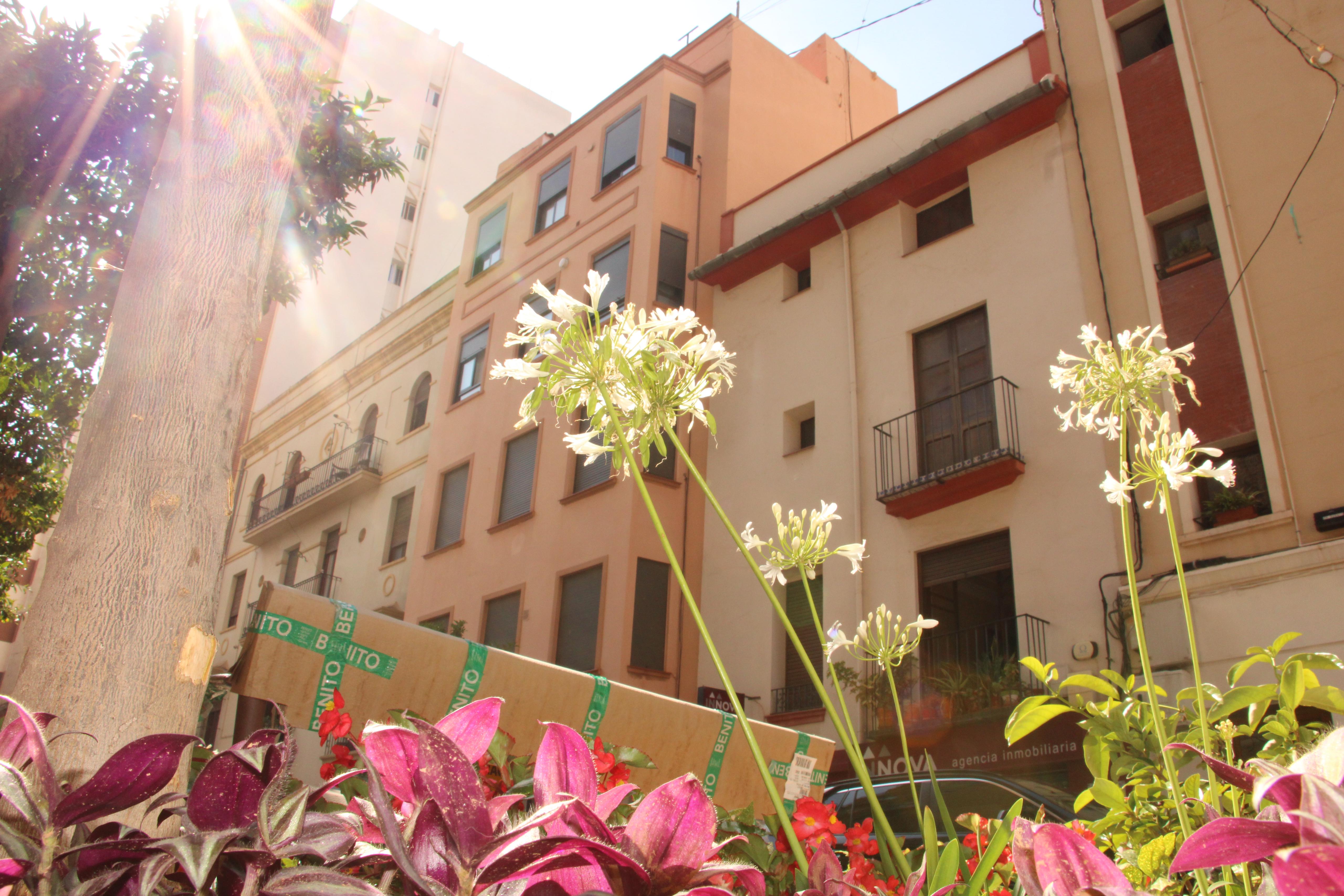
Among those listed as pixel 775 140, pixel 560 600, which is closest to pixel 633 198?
pixel 775 140

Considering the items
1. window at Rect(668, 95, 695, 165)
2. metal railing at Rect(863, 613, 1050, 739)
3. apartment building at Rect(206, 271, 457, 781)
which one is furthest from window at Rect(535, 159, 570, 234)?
metal railing at Rect(863, 613, 1050, 739)

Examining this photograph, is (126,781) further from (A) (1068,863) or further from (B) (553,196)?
(B) (553,196)

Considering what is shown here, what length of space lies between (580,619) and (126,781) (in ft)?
51.0

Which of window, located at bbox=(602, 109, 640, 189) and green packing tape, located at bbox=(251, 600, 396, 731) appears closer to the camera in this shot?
green packing tape, located at bbox=(251, 600, 396, 731)

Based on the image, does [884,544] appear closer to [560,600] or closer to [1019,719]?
[560,600]

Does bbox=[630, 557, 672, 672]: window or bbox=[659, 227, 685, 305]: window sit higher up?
bbox=[659, 227, 685, 305]: window

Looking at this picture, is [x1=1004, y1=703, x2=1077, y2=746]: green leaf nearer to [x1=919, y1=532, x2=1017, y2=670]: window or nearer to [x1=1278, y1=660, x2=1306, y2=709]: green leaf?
[x1=1278, y1=660, x2=1306, y2=709]: green leaf

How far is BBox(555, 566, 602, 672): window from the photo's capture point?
15664 mm

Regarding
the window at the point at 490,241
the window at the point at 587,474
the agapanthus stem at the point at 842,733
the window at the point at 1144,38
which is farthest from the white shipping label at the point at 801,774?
the window at the point at 490,241

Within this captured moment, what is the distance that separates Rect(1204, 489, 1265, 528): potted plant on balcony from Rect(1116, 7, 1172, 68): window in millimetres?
6253

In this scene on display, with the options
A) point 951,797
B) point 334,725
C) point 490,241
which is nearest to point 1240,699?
point 334,725

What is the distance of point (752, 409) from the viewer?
1656cm

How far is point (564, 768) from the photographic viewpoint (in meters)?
0.81

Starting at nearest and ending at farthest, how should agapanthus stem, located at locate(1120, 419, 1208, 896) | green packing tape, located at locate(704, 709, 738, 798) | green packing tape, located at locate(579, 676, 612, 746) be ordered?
agapanthus stem, located at locate(1120, 419, 1208, 896)
green packing tape, located at locate(579, 676, 612, 746)
green packing tape, located at locate(704, 709, 738, 798)
